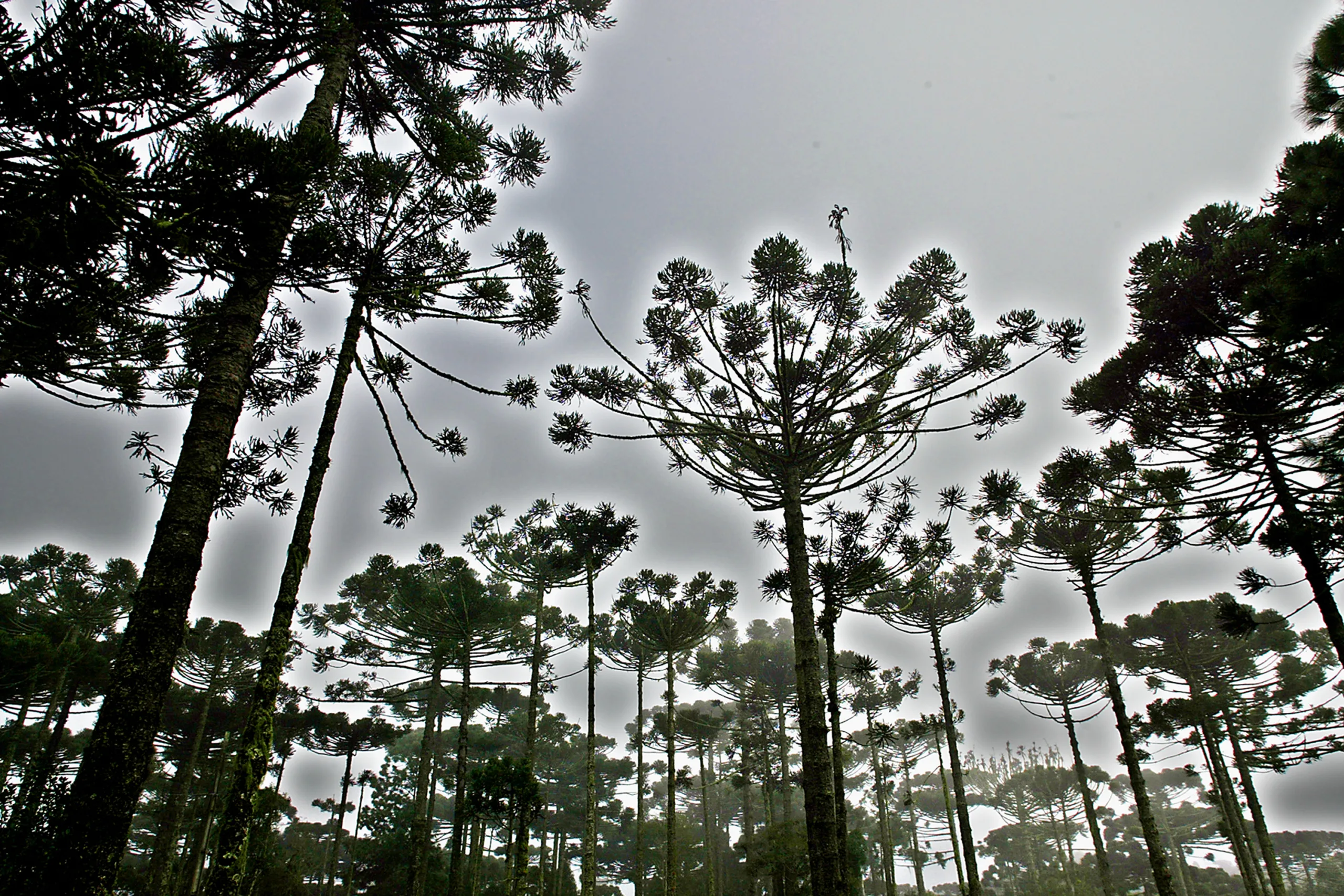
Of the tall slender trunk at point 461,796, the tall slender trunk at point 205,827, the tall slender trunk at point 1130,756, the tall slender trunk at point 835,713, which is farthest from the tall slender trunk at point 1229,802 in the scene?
the tall slender trunk at point 205,827

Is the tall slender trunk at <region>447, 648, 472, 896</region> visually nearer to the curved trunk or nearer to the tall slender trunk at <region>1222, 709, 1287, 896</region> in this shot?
the curved trunk

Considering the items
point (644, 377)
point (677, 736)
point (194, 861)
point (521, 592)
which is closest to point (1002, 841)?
point (677, 736)

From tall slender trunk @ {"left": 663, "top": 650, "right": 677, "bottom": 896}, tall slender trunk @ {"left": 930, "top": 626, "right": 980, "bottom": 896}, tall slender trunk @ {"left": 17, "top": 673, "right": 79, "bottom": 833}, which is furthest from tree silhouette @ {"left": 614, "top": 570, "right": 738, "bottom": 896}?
tall slender trunk @ {"left": 17, "top": 673, "right": 79, "bottom": 833}

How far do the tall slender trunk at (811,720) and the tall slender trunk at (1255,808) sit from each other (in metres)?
17.5

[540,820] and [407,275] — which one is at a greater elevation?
[407,275]

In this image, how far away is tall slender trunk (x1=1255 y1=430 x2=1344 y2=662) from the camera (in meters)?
8.08

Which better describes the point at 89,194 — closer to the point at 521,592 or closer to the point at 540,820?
the point at 521,592

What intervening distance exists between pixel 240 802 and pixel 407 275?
5.27 meters

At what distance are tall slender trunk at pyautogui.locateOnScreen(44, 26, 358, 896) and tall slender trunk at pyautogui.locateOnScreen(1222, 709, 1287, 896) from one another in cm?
2548

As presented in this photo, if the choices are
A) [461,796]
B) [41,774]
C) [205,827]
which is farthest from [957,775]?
[205,827]

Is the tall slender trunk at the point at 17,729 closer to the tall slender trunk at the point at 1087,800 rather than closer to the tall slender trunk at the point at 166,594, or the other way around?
the tall slender trunk at the point at 166,594

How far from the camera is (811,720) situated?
25.7ft

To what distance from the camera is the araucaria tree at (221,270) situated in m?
3.38

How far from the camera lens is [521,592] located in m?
27.5
